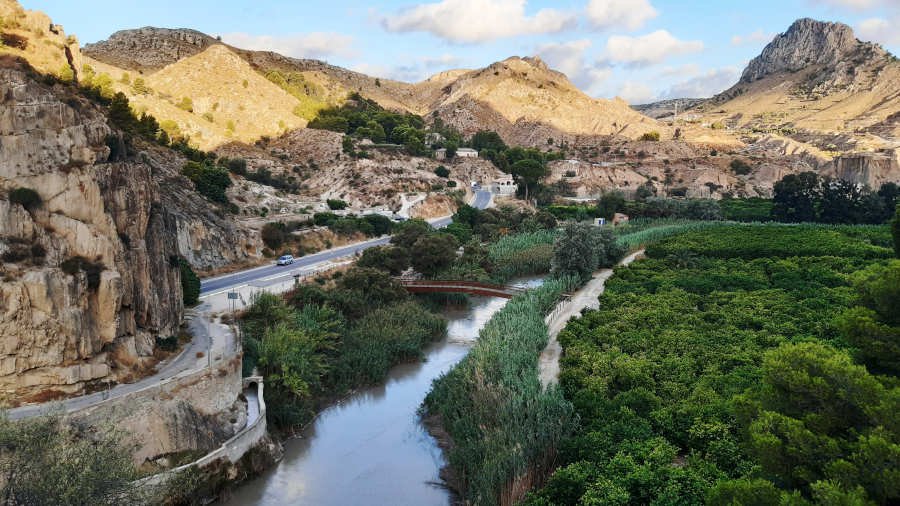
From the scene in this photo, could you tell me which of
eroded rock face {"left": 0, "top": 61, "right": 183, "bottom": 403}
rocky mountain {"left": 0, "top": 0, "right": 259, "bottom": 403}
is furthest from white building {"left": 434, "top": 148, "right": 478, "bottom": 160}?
eroded rock face {"left": 0, "top": 61, "right": 183, "bottom": 403}

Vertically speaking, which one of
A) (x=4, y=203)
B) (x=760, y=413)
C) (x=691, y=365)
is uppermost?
(x=4, y=203)

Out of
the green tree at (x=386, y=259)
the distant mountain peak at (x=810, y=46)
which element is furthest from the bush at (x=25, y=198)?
the distant mountain peak at (x=810, y=46)

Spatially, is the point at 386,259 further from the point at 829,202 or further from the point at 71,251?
the point at 829,202

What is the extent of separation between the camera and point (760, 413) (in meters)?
11.1

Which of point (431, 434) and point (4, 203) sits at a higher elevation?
point (4, 203)

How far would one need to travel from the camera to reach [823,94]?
163 metres

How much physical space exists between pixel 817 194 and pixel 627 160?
4852 cm

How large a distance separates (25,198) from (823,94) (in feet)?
616

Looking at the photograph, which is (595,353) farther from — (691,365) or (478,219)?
(478,219)

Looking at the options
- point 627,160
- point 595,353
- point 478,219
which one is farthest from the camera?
point 627,160

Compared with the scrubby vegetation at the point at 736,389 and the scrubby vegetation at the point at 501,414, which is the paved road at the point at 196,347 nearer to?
the scrubby vegetation at the point at 501,414

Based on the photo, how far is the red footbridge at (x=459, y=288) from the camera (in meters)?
38.7

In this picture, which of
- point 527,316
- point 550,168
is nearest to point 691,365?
point 527,316

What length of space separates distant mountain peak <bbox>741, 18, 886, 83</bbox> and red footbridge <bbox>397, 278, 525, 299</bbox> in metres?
178
